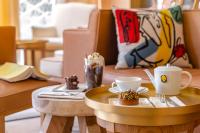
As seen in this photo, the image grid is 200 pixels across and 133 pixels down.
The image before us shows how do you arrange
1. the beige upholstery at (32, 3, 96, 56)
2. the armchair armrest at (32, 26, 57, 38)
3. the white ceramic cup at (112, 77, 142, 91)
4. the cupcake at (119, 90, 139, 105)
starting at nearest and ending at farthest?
the cupcake at (119, 90, 139, 105)
the white ceramic cup at (112, 77, 142, 91)
the armchair armrest at (32, 26, 57, 38)
the beige upholstery at (32, 3, 96, 56)

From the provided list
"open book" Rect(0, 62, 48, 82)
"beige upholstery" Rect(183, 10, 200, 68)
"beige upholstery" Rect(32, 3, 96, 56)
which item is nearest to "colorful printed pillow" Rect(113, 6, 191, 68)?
"beige upholstery" Rect(183, 10, 200, 68)

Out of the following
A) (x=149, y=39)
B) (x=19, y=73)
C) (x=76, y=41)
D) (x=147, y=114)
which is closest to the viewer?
(x=147, y=114)

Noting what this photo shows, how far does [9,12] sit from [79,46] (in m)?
2.72

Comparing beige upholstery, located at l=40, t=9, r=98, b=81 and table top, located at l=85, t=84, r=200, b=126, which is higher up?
beige upholstery, located at l=40, t=9, r=98, b=81

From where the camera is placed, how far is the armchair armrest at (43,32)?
504 cm

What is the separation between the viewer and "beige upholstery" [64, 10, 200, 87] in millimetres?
2658

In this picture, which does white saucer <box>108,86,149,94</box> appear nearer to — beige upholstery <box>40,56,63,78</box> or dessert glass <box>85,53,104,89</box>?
dessert glass <box>85,53,104,89</box>

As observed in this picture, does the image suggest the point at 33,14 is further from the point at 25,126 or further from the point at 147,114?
the point at 147,114

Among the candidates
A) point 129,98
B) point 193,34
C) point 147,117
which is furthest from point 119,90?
point 193,34

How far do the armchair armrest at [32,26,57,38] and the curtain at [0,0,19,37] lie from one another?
1.24 ft

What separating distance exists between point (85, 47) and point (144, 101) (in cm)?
122

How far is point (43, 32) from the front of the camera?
16.9ft

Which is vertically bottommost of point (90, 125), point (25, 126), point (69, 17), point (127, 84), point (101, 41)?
point (25, 126)

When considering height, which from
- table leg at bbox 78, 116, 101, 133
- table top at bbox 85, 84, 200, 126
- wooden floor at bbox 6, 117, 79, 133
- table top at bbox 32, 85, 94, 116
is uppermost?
table top at bbox 85, 84, 200, 126
